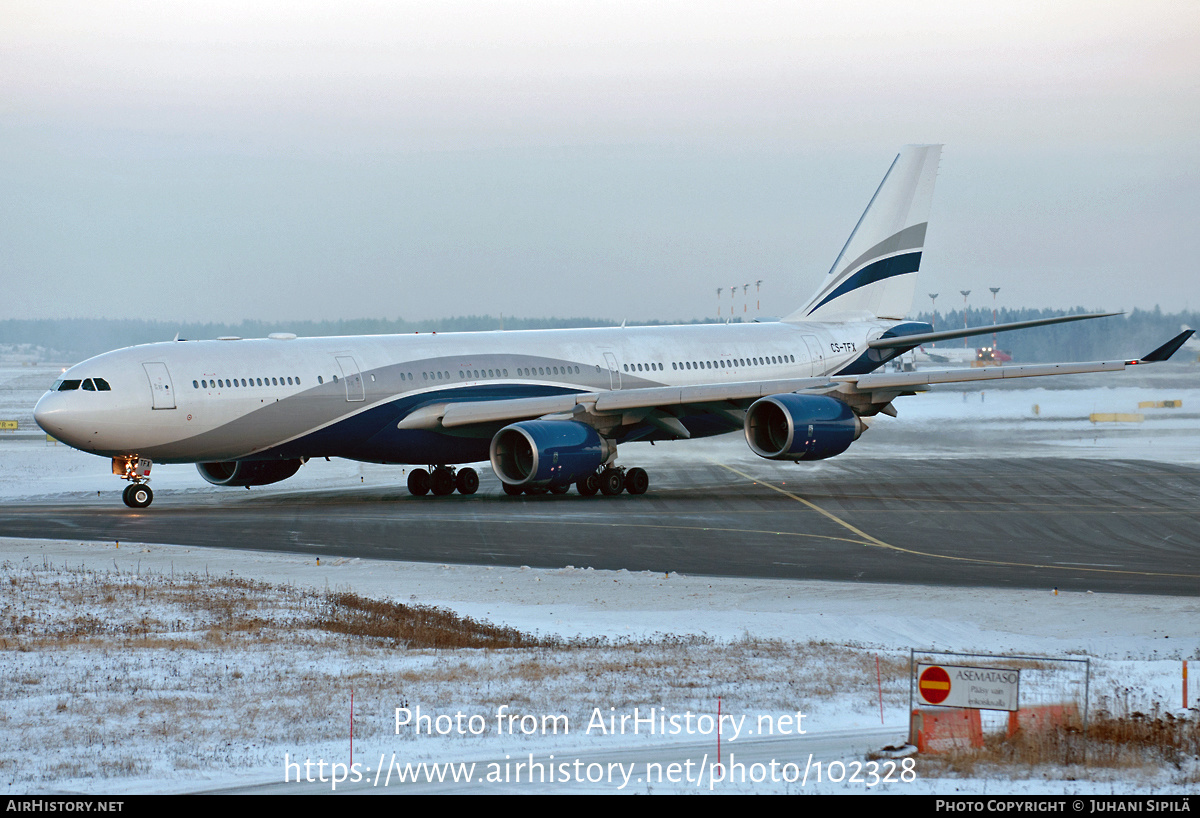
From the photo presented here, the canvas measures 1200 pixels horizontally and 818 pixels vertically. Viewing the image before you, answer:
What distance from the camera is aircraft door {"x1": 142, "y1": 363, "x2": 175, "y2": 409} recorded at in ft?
102

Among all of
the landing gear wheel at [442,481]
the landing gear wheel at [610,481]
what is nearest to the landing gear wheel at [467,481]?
the landing gear wheel at [442,481]

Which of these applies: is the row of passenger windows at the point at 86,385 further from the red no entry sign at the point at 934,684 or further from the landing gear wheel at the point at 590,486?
the red no entry sign at the point at 934,684

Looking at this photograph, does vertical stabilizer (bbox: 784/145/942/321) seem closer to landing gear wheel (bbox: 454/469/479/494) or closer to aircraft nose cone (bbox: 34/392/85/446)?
landing gear wheel (bbox: 454/469/479/494)

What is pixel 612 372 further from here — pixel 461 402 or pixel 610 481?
pixel 461 402

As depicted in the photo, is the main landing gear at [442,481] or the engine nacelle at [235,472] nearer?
the engine nacelle at [235,472]

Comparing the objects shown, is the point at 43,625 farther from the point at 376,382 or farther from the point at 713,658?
the point at 376,382

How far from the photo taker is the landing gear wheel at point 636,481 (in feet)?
118

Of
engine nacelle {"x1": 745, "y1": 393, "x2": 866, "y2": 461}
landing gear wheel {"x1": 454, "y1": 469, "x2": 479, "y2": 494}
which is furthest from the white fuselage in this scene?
engine nacelle {"x1": 745, "y1": 393, "x2": 866, "y2": 461}

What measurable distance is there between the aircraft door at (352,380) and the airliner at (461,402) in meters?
0.04

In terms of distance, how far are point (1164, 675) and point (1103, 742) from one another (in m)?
3.51

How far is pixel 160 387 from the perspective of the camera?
103 feet

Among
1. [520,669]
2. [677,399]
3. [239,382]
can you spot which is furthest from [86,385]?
[520,669]

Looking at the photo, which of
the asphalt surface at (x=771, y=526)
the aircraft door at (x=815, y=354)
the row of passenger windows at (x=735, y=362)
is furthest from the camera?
the aircraft door at (x=815, y=354)

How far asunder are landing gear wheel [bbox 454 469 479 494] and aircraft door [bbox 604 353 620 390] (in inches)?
178
